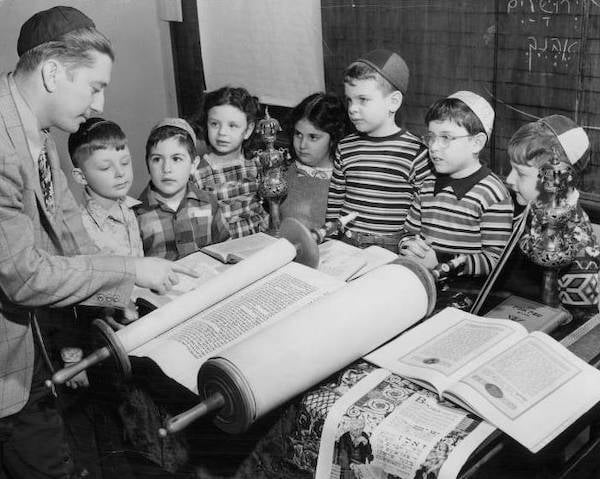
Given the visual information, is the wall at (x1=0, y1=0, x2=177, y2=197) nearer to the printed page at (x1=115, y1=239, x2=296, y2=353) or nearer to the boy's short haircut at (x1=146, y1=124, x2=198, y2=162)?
the boy's short haircut at (x1=146, y1=124, x2=198, y2=162)

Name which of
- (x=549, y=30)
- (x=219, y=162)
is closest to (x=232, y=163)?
(x=219, y=162)

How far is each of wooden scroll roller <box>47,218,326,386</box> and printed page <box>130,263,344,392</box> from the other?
0.9 inches

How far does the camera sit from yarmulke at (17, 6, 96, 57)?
1.96 meters

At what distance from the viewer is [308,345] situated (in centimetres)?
154

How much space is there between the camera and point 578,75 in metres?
2.42

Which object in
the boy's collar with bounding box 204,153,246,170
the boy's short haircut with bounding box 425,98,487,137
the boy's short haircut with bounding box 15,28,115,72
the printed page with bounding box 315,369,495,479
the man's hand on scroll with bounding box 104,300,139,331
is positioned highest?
the boy's short haircut with bounding box 15,28,115,72

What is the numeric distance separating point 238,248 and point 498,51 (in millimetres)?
1208

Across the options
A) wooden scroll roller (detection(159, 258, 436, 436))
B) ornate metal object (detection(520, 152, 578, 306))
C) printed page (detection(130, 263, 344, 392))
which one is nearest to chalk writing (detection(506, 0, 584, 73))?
ornate metal object (detection(520, 152, 578, 306))

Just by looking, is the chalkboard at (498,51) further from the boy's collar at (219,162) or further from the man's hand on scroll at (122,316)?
the man's hand on scroll at (122,316)

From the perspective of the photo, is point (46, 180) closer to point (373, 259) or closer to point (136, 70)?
point (373, 259)

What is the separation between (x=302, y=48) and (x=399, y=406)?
7.65ft

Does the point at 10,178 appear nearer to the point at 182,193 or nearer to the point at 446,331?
the point at 182,193

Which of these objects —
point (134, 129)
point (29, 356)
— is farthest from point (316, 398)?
point (134, 129)

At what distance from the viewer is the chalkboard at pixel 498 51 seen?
7.88 ft
